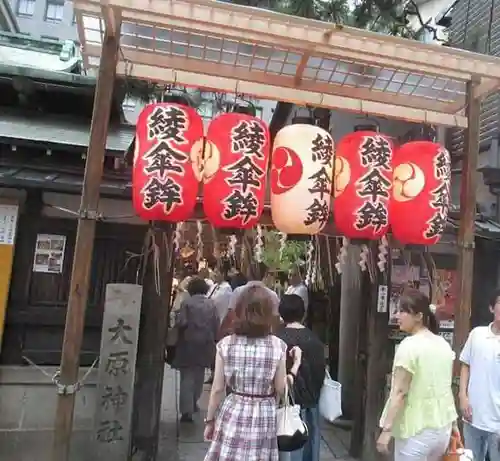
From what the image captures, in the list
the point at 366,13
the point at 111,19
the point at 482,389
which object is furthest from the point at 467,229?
the point at 366,13

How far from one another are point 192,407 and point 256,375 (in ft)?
15.3

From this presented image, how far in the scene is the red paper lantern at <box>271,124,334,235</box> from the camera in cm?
452

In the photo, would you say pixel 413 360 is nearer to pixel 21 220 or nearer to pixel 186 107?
pixel 186 107

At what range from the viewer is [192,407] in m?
7.85

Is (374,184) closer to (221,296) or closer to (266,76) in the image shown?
(266,76)

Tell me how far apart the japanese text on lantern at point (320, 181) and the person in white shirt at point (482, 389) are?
2277 millimetres

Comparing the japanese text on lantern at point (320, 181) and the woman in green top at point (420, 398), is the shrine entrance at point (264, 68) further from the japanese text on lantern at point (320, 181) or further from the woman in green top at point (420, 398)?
the woman in green top at point (420, 398)

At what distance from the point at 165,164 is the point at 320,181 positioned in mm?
1519

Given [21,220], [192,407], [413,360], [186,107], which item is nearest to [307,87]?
[186,107]

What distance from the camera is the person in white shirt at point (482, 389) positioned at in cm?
496

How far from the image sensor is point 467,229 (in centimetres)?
488

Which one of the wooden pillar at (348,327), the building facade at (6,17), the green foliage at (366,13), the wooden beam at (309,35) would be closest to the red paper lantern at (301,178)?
the wooden beam at (309,35)

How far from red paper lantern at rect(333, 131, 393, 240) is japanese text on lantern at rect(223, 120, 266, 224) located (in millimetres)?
880

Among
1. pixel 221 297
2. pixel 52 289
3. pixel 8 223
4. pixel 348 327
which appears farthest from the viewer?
pixel 221 297
